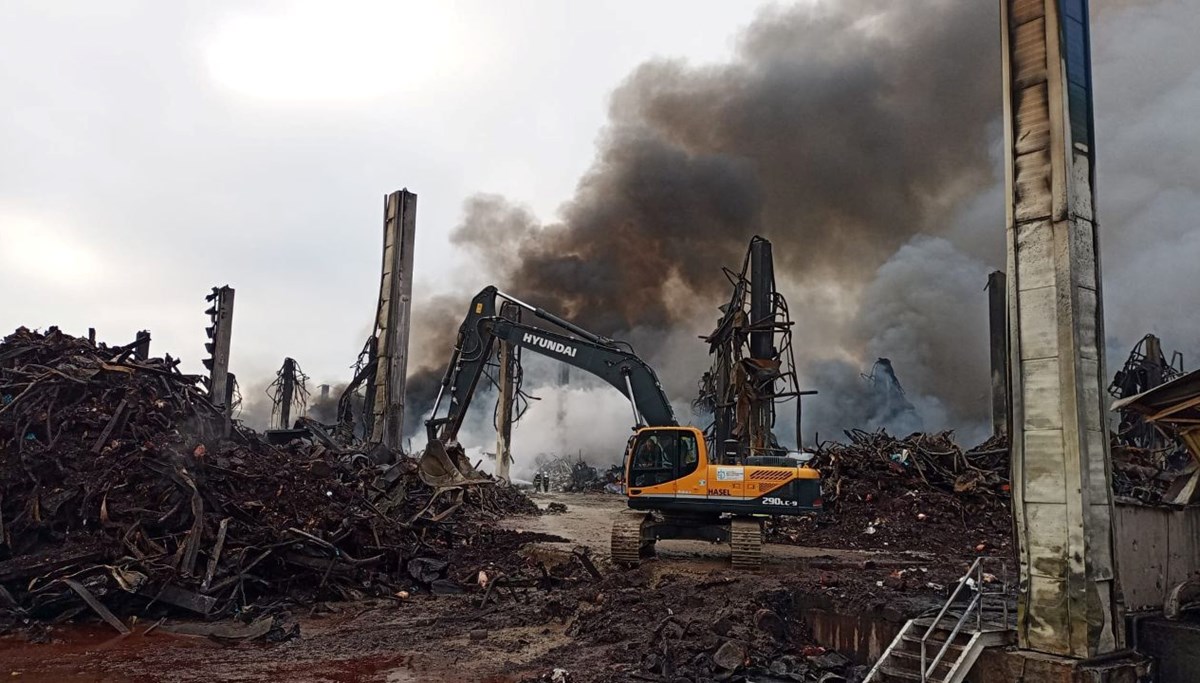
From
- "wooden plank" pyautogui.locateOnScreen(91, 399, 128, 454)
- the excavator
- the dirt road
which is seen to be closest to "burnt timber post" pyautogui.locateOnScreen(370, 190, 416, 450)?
the excavator

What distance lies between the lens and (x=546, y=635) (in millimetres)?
10172

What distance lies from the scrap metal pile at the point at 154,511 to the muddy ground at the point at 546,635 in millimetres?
578

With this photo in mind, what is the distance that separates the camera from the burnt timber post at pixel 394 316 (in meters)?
17.9

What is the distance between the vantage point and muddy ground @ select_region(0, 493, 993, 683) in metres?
8.49

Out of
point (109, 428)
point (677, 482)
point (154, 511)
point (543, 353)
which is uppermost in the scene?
point (543, 353)

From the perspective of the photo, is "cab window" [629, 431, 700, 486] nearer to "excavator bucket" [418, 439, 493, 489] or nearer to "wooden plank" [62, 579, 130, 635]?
"excavator bucket" [418, 439, 493, 489]

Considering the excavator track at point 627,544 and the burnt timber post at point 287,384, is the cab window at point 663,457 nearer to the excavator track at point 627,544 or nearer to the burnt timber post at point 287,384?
the excavator track at point 627,544

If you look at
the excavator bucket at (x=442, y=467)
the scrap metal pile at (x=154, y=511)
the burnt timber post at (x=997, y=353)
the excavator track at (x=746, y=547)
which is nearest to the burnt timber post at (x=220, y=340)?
the scrap metal pile at (x=154, y=511)

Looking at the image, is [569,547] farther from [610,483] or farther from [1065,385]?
[610,483]

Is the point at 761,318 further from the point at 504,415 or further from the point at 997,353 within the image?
the point at 504,415

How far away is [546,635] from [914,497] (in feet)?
→ 38.1

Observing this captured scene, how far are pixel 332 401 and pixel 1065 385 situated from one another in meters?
51.9

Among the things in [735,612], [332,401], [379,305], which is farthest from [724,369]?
[332,401]

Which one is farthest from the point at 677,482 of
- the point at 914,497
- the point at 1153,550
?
the point at 914,497
